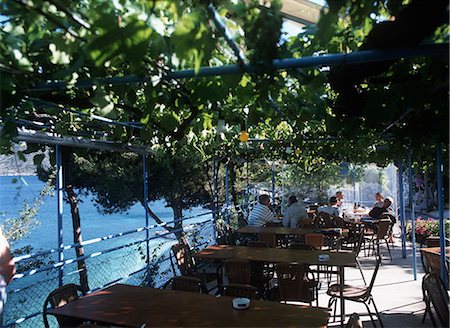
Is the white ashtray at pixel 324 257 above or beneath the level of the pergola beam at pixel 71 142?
beneath

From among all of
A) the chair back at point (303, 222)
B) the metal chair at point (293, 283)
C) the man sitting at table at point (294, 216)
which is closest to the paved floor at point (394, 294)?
the metal chair at point (293, 283)

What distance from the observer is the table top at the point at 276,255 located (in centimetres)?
476

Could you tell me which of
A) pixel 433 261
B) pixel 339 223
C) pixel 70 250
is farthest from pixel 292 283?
pixel 70 250

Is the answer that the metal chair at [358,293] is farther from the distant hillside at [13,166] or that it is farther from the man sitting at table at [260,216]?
the distant hillside at [13,166]

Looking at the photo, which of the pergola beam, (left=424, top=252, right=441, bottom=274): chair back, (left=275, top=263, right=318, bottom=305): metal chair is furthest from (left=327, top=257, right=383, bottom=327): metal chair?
the pergola beam

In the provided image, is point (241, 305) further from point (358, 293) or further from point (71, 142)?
point (71, 142)

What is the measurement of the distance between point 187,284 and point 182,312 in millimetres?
897

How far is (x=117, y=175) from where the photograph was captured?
1246 cm

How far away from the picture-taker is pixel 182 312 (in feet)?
10.1

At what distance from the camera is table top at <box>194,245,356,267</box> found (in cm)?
Answer: 476

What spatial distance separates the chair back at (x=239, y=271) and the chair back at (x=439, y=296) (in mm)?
1784

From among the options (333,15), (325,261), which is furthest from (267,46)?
(325,261)

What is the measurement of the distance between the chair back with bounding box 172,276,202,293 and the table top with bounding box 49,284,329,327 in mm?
392

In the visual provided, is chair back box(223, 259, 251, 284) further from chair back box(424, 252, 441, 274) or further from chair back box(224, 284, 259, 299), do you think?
chair back box(424, 252, 441, 274)
